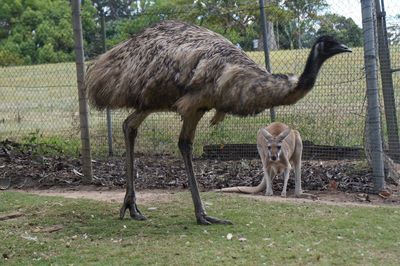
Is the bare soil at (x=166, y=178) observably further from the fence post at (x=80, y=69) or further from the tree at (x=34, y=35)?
the tree at (x=34, y=35)

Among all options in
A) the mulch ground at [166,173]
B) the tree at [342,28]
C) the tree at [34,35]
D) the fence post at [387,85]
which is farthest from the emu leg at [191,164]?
the tree at [34,35]

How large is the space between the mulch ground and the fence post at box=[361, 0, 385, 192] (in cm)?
42

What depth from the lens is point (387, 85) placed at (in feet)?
27.4

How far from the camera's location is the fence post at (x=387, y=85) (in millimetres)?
8320

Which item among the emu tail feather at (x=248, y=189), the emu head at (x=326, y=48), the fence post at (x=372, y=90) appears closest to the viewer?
the emu head at (x=326, y=48)

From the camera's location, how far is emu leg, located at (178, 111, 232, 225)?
6.08 m

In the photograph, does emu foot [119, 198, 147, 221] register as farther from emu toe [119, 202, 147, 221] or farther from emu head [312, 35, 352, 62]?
emu head [312, 35, 352, 62]

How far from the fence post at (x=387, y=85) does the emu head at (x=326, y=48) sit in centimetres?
294

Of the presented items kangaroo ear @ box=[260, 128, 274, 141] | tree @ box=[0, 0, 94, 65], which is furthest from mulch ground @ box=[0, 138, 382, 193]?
tree @ box=[0, 0, 94, 65]

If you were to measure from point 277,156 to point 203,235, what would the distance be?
8.88ft

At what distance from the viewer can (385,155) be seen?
26.5 ft

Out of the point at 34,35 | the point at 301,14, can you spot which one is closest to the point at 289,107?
the point at 301,14

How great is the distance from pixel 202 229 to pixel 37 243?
1.40 meters

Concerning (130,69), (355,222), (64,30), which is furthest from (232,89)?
(64,30)
